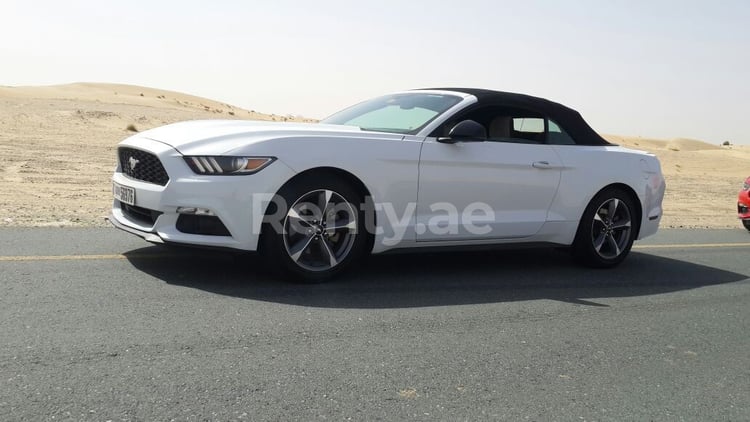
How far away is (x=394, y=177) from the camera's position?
569 cm

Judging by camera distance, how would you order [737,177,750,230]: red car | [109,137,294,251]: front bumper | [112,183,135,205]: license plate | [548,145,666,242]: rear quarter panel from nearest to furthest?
[109,137,294,251]: front bumper < [112,183,135,205]: license plate < [548,145,666,242]: rear quarter panel < [737,177,750,230]: red car

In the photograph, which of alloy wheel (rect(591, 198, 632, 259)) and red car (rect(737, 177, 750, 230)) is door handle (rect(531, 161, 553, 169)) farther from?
red car (rect(737, 177, 750, 230))

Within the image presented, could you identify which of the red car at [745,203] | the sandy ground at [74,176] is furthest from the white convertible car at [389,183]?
the red car at [745,203]

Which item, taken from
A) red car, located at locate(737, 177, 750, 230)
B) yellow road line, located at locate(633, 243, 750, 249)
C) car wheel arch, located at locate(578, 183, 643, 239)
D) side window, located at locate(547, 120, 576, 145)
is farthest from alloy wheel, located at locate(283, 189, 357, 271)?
red car, located at locate(737, 177, 750, 230)

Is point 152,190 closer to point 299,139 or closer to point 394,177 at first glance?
point 299,139

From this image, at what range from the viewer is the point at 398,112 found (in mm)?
6477

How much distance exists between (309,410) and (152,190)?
8.20 feet

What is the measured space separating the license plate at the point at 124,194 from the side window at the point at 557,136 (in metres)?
3.73

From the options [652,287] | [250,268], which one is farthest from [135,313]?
[652,287]

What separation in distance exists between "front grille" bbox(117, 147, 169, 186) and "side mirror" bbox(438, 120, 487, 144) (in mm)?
2201

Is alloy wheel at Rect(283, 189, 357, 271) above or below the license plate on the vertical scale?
below

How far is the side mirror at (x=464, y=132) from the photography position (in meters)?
5.86

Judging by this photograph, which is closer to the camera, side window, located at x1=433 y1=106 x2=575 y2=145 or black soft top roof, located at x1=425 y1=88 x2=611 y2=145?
side window, located at x1=433 y1=106 x2=575 y2=145

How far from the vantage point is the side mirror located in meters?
5.86
